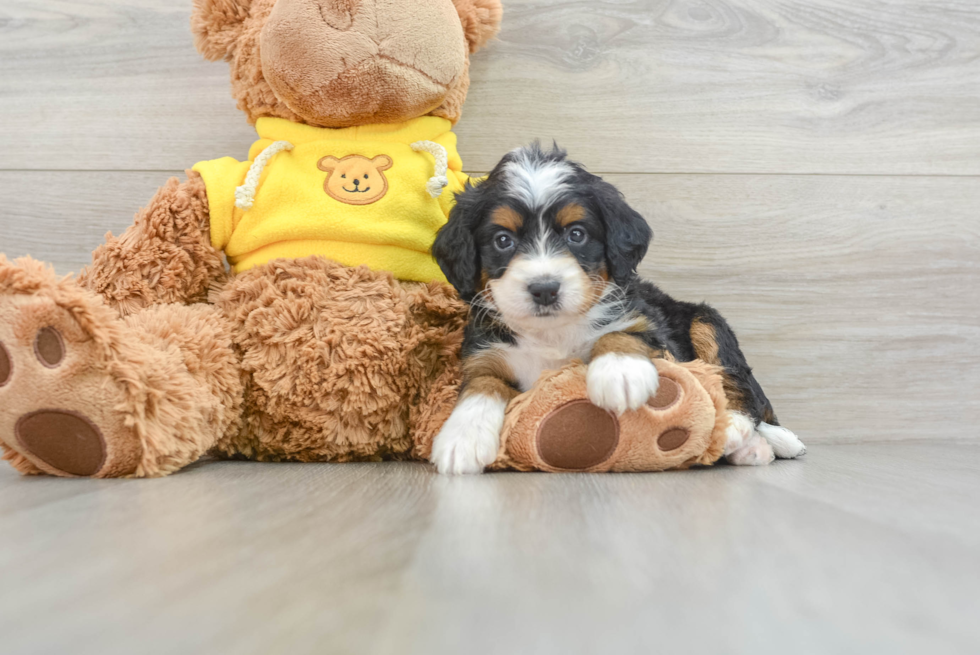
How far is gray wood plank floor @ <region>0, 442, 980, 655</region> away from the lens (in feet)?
1.89

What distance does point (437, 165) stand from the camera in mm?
1841

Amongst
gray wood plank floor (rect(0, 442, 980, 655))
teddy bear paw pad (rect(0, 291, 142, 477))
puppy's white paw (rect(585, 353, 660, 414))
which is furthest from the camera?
puppy's white paw (rect(585, 353, 660, 414))

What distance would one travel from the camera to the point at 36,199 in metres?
2.32

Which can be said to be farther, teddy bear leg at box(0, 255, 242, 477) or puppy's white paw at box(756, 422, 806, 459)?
puppy's white paw at box(756, 422, 806, 459)

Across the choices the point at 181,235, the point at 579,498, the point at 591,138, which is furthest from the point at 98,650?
the point at 591,138

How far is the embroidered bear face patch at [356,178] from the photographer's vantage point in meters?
1.76

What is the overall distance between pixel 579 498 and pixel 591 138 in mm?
1520

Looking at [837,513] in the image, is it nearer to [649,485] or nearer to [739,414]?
[649,485]

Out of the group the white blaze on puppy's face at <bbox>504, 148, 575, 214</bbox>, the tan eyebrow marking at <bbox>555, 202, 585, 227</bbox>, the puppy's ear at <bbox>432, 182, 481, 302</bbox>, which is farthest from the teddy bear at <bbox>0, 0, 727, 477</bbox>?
the tan eyebrow marking at <bbox>555, 202, 585, 227</bbox>

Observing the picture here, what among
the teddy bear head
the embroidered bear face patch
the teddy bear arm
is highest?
the teddy bear head

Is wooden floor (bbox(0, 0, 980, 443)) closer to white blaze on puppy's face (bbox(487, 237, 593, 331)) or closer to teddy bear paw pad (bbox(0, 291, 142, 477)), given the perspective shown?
white blaze on puppy's face (bbox(487, 237, 593, 331))

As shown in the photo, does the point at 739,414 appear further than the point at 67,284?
Yes

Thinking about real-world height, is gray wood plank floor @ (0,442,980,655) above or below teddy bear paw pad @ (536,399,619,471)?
above

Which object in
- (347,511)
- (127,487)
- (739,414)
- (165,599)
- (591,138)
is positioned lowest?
(739,414)
